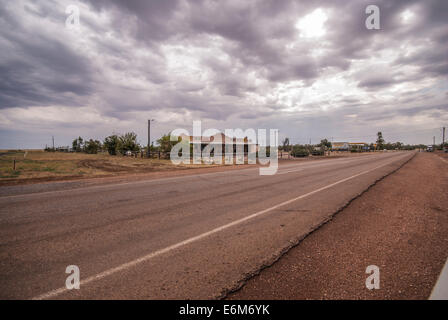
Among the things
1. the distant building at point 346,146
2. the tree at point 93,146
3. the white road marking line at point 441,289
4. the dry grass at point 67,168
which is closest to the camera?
the white road marking line at point 441,289

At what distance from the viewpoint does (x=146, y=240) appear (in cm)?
393

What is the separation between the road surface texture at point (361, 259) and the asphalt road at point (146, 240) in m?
0.31

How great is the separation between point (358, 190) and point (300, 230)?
18.4ft

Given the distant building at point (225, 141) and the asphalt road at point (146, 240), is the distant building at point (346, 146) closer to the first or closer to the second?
the distant building at point (225, 141)

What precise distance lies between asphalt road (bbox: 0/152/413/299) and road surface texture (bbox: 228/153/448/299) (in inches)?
12.2

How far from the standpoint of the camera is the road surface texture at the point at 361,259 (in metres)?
2.61

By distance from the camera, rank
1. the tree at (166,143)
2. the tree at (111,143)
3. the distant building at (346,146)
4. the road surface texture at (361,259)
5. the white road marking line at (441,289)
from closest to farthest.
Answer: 1. the white road marking line at (441,289)
2. the road surface texture at (361,259)
3. the tree at (166,143)
4. the tree at (111,143)
5. the distant building at (346,146)

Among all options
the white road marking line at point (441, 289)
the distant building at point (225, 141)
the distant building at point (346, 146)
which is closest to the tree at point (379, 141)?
the distant building at point (346, 146)

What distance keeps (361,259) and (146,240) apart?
362cm

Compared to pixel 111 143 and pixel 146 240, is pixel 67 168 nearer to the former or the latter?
pixel 146 240

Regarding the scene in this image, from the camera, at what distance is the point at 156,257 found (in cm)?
332

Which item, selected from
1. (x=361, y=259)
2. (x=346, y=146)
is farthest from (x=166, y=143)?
(x=346, y=146)
